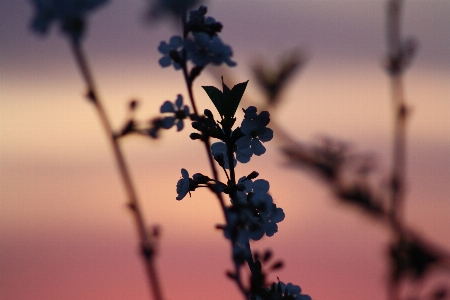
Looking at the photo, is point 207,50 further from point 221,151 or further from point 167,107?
point 221,151

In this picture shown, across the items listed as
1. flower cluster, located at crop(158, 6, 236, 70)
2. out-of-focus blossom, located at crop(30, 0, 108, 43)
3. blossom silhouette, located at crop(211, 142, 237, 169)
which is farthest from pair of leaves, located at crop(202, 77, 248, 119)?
out-of-focus blossom, located at crop(30, 0, 108, 43)

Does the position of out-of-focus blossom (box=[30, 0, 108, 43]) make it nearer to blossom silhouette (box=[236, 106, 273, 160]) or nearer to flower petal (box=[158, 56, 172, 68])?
flower petal (box=[158, 56, 172, 68])

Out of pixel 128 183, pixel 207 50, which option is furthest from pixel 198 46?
pixel 128 183

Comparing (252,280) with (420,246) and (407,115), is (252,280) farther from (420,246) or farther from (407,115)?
(407,115)

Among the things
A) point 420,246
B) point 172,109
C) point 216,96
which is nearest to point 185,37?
point 172,109

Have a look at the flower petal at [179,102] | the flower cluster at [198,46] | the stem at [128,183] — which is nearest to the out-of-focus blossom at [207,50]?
the flower cluster at [198,46]

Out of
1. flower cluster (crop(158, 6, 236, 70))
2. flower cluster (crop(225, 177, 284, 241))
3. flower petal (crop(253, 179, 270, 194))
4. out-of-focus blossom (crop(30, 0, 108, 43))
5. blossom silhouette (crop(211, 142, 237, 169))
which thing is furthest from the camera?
out-of-focus blossom (crop(30, 0, 108, 43))

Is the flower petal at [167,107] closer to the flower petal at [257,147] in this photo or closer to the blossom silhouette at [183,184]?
the blossom silhouette at [183,184]
